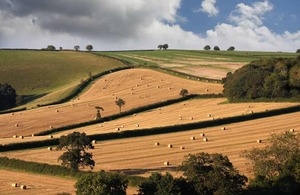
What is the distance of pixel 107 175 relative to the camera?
32812mm

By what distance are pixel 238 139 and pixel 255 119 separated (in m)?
14.6

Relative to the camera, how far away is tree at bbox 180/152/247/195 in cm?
3478

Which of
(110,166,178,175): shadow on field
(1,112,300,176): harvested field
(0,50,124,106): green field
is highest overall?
(0,50,124,106): green field

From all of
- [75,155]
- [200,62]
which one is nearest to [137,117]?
[75,155]

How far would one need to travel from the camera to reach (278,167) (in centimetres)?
4100

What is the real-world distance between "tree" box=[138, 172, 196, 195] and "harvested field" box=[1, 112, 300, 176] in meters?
11.2

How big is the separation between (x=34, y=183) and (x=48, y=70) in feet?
378

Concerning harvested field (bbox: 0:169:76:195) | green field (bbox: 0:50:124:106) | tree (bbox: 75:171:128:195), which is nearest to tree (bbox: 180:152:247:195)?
tree (bbox: 75:171:128:195)

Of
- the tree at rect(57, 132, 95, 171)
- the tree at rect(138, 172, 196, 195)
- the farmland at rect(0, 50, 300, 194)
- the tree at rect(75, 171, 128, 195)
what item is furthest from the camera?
the farmland at rect(0, 50, 300, 194)

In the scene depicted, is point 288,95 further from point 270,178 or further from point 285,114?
point 270,178

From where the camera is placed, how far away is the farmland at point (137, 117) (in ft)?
165

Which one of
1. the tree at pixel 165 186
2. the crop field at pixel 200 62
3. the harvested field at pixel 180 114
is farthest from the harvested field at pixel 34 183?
the crop field at pixel 200 62

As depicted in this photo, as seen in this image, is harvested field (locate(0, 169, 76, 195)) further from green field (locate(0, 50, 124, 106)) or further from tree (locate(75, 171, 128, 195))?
green field (locate(0, 50, 124, 106))

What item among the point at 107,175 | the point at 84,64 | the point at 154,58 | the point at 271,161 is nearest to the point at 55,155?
the point at 107,175
